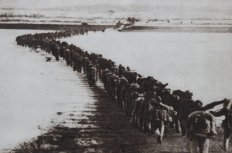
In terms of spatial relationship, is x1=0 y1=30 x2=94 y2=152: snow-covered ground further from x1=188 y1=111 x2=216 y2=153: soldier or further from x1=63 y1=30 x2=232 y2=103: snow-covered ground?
x1=188 y1=111 x2=216 y2=153: soldier

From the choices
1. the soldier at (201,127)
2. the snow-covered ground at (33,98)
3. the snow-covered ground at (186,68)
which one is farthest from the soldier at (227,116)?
the snow-covered ground at (186,68)

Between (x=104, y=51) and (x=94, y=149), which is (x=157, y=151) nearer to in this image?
(x=94, y=149)

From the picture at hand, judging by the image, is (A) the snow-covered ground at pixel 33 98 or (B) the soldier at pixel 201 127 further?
(A) the snow-covered ground at pixel 33 98

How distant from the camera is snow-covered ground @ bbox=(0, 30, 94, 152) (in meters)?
10.3

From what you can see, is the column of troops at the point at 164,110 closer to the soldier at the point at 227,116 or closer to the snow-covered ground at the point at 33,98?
the soldier at the point at 227,116

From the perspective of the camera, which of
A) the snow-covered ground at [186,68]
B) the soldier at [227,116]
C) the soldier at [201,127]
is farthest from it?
the snow-covered ground at [186,68]

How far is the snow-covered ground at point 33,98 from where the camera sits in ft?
33.9

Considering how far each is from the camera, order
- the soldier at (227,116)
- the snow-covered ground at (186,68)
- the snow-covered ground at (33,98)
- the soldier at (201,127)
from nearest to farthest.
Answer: the soldier at (201,127) < the soldier at (227,116) < the snow-covered ground at (33,98) < the snow-covered ground at (186,68)

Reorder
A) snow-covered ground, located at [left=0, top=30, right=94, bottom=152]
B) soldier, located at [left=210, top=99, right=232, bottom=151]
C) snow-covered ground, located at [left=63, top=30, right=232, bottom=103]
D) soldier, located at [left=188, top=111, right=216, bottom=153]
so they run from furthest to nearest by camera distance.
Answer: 1. snow-covered ground, located at [left=63, top=30, right=232, bottom=103]
2. snow-covered ground, located at [left=0, top=30, right=94, bottom=152]
3. soldier, located at [left=210, top=99, right=232, bottom=151]
4. soldier, located at [left=188, top=111, right=216, bottom=153]

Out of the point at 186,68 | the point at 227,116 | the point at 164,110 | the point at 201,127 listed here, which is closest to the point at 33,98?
the point at 164,110

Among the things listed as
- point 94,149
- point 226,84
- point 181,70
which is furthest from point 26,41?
point 94,149

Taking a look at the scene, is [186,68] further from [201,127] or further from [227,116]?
[201,127]

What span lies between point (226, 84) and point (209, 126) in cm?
893

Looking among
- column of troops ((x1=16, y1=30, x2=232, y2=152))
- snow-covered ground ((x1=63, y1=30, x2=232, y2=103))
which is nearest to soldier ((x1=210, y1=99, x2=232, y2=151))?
column of troops ((x1=16, y1=30, x2=232, y2=152))
